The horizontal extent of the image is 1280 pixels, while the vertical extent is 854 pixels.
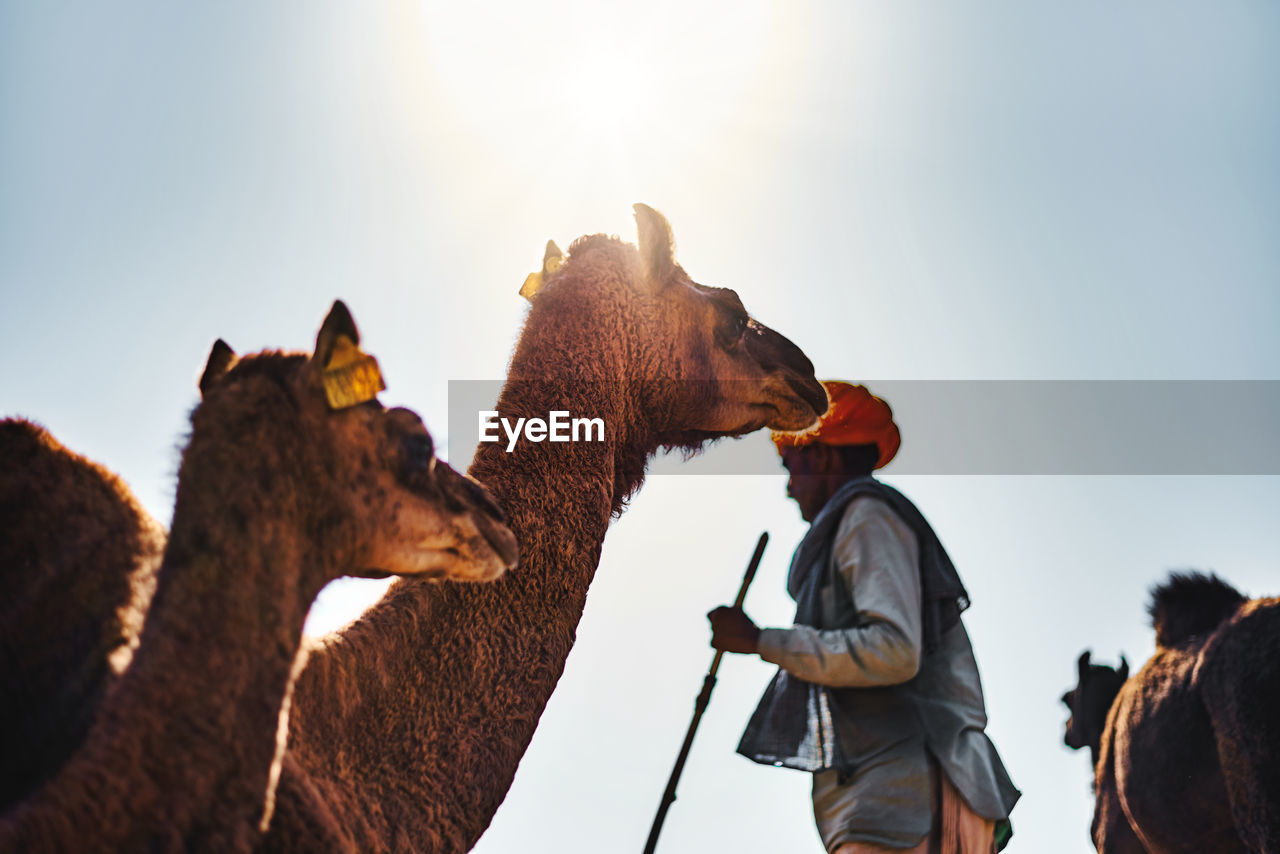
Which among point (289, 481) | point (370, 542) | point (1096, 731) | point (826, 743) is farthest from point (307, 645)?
point (1096, 731)

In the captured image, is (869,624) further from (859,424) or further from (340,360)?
(340,360)

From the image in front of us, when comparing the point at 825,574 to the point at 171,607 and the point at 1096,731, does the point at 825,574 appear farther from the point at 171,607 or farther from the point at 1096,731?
the point at 1096,731

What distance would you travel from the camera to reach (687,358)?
562cm

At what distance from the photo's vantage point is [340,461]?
3236mm

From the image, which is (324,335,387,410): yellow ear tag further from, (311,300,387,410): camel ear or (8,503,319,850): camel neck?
(8,503,319,850): camel neck

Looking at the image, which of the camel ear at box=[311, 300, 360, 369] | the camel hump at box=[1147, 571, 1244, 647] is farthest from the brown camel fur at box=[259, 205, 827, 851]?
the camel hump at box=[1147, 571, 1244, 647]

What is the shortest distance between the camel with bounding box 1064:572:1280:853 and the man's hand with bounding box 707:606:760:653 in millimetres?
3698

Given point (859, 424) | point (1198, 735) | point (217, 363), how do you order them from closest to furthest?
1. point (217, 363)
2. point (859, 424)
3. point (1198, 735)

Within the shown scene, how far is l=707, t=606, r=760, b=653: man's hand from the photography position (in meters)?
4.46

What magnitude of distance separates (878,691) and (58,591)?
2.77 meters

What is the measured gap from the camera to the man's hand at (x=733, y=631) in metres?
4.46

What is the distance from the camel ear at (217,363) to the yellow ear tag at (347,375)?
0.38 metres

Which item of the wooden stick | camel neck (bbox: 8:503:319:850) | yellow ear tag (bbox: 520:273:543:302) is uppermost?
yellow ear tag (bbox: 520:273:543:302)

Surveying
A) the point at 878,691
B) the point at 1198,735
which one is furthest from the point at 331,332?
the point at 1198,735
